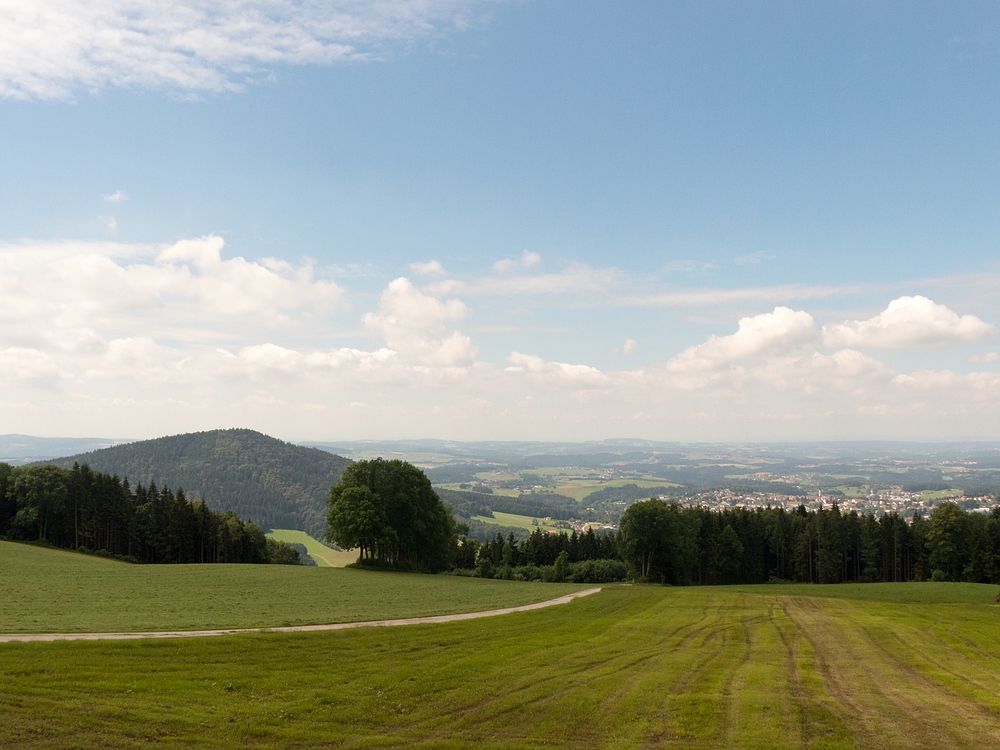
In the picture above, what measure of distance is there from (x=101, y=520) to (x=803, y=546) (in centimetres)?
10212

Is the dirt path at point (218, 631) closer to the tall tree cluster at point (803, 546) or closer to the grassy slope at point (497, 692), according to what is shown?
the grassy slope at point (497, 692)

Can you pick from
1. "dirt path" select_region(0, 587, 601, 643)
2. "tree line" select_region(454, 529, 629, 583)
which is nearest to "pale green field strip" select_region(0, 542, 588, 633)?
"dirt path" select_region(0, 587, 601, 643)

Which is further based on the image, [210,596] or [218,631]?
[210,596]

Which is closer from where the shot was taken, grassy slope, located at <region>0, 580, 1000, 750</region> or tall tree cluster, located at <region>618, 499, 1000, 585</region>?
grassy slope, located at <region>0, 580, 1000, 750</region>

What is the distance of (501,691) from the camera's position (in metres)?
17.9

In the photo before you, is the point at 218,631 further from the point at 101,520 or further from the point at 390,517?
the point at 101,520

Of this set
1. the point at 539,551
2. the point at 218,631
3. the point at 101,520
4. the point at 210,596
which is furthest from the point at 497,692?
the point at 101,520

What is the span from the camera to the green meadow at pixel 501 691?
14.1m

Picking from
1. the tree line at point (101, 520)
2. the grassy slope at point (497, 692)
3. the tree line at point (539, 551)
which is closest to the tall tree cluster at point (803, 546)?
the tree line at point (539, 551)

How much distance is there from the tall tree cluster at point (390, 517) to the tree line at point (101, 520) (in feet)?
91.3

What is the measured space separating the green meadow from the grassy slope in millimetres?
67

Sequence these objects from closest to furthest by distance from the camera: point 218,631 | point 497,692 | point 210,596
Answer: point 497,692, point 218,631, point 210,596

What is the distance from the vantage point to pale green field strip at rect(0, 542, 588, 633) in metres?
24.5

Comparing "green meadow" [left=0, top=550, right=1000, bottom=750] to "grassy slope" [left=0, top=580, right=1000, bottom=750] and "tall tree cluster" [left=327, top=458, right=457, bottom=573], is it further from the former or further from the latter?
"tall tree cluster" [left=327, top=458, right=457, bottom=573]
